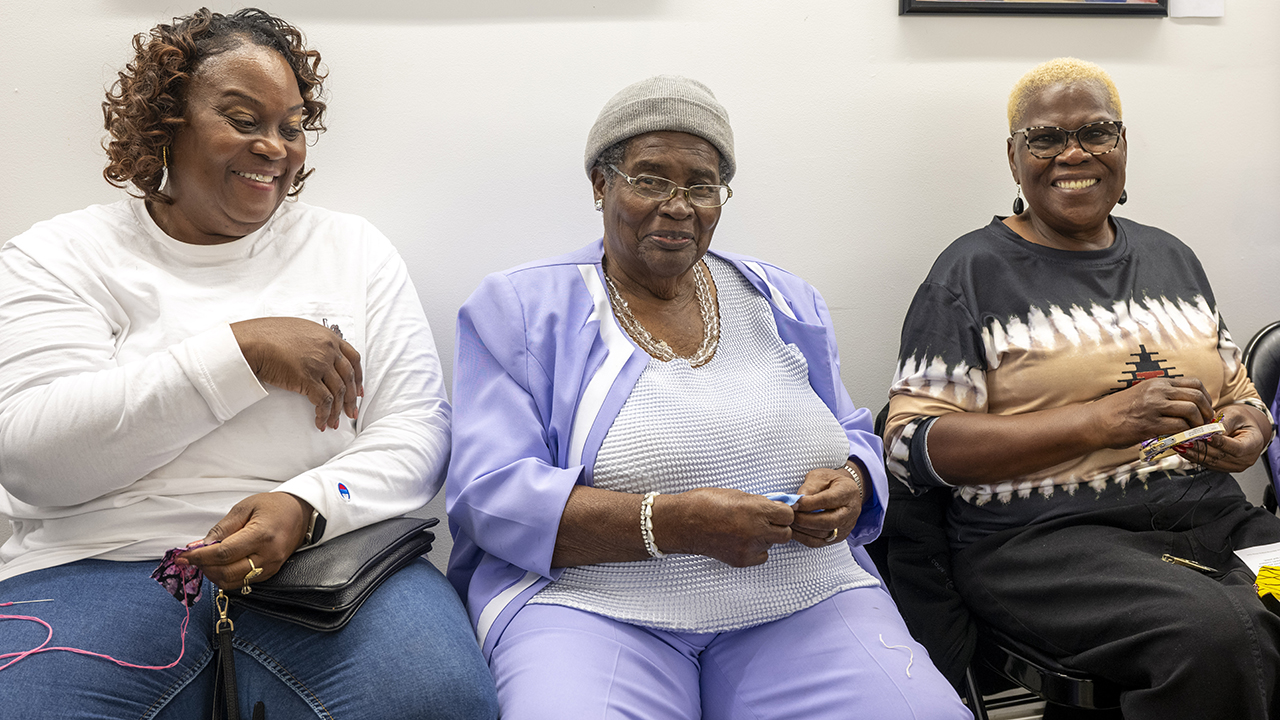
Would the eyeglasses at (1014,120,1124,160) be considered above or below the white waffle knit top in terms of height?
above

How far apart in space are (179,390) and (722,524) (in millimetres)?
974

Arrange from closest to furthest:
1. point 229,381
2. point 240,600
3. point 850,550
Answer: point 240,600
point 229,381
point 850,550

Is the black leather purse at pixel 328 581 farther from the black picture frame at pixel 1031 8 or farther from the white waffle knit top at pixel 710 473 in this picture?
the black picture frame at pixel 1031 8

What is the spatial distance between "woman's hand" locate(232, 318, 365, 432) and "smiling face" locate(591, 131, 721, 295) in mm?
613

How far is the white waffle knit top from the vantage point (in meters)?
1.66

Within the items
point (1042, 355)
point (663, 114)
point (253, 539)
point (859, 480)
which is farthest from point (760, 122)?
point (253, 539)

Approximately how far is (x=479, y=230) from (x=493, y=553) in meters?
0.96

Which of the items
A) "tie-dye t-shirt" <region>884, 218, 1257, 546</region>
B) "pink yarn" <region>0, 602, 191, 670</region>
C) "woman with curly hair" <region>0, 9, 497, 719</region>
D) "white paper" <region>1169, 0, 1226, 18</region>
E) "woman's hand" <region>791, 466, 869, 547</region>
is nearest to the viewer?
"pink yarn" <region>0, 602, 191, 670</region>

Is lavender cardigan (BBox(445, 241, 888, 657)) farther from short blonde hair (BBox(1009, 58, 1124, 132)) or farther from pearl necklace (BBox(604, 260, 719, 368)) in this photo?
short blonde hair (BBox(1009, 58, 1124, 132))

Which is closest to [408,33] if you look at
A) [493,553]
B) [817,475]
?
[493,553]

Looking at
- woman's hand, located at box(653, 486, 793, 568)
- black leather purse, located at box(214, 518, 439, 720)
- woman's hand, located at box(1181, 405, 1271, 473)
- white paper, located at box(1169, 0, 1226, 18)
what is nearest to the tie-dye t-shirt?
woman's hand, located at box(1181, 405, 1271, 473)

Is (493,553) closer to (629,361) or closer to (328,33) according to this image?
→ (629,361)

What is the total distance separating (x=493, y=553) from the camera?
1.69 meters

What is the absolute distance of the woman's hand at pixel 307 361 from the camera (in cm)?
165
